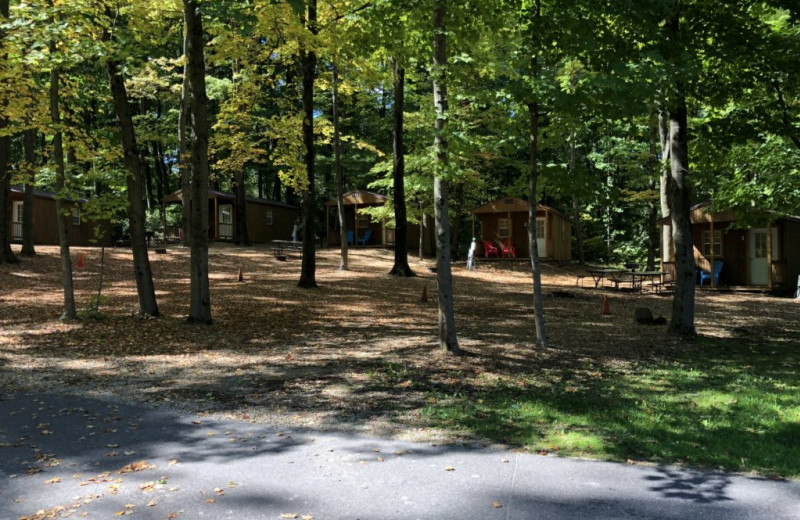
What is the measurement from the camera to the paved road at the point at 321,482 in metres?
3.65

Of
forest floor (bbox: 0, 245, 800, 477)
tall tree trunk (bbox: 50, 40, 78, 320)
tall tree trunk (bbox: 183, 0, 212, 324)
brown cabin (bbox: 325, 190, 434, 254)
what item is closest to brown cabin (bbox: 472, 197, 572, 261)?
brown cabin (bbox: 325, 190, 434, 254)

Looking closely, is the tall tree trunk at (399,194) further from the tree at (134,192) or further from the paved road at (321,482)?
the paved road at (321,482)

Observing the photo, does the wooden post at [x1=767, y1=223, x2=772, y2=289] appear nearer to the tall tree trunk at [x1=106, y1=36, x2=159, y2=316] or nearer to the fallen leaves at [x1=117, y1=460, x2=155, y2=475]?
the tall tree trunk at [x1=106, y1=36, x2=159, y2=316]

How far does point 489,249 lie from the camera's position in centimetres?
2897

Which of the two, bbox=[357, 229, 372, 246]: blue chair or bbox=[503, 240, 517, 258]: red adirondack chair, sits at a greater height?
bbox=[357, 229, 372, 246]: blue chair

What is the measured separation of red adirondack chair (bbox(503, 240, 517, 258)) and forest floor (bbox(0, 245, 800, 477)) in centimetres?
1326

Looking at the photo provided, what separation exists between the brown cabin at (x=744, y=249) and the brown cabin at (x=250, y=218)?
21542 mm

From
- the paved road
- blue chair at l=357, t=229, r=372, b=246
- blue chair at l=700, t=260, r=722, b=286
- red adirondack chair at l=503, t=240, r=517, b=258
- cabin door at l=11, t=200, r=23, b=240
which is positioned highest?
cabin door at l=11, t=200, r=23, b=240

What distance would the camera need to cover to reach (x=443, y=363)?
26.5ft

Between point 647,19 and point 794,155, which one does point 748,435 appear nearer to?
point 647,19

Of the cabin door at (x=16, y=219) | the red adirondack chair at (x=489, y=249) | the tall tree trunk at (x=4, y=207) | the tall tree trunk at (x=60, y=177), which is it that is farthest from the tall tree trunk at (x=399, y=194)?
the cabin door at (x=16, y=219)

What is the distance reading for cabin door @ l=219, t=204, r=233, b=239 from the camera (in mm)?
32594

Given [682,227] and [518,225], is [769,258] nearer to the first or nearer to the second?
[682,227]

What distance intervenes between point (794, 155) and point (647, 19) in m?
4.87
